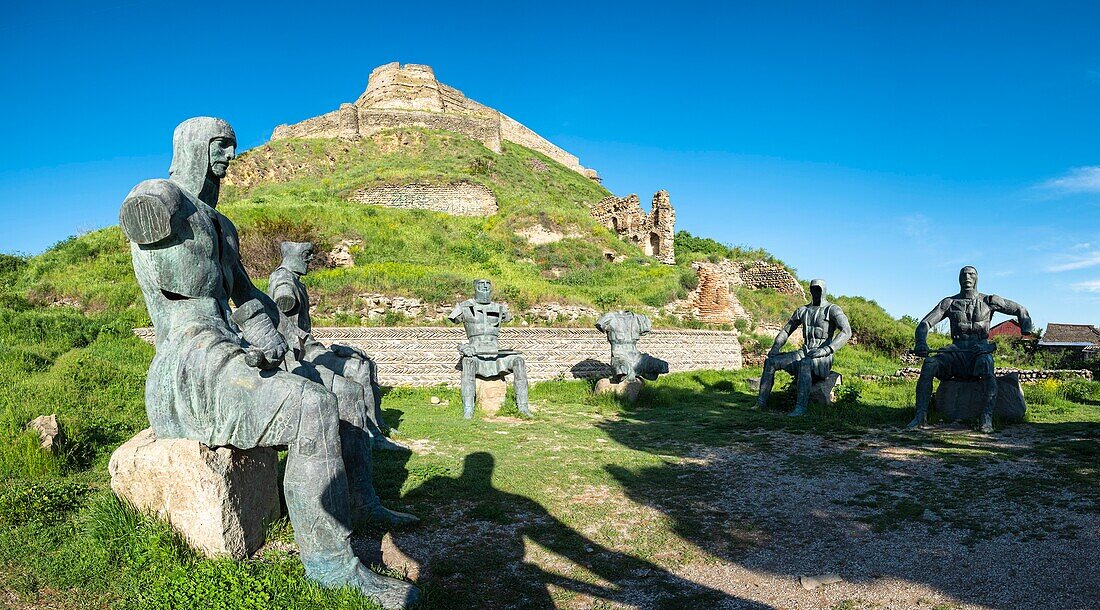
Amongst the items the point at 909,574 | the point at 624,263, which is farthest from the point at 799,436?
the point at 624,263

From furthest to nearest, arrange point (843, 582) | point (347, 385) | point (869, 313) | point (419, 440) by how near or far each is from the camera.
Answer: point (869, 313), point (419, 440), point (347, 385), point (843, 582)

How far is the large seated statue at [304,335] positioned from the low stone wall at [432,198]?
26.9 metres

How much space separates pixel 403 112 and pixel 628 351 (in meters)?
47.8

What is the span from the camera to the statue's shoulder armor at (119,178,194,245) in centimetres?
260

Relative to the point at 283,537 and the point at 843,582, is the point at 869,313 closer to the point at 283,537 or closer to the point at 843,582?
the point at 843,582

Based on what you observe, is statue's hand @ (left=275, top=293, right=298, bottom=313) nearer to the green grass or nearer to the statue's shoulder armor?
the green grass

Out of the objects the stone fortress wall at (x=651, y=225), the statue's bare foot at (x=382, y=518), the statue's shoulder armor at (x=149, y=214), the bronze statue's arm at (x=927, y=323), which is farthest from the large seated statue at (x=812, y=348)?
the stone fortress wall at (x=651, y=225)

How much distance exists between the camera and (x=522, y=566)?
3332 millimetres

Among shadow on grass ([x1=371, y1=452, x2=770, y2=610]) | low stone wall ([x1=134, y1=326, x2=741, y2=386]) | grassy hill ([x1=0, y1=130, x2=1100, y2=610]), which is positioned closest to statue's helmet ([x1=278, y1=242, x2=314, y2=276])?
grassy hill ([x1=0, y1=130, x2=1100, y2=610])

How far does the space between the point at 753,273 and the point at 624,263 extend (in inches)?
246

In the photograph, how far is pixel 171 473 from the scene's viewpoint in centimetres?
280

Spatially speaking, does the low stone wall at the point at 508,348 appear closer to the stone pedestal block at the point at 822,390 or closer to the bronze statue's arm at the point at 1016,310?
the stone pedestal block at the point at 822,390

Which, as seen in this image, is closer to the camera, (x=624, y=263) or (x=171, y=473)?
(x=171, y=473)

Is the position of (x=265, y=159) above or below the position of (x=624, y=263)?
above
